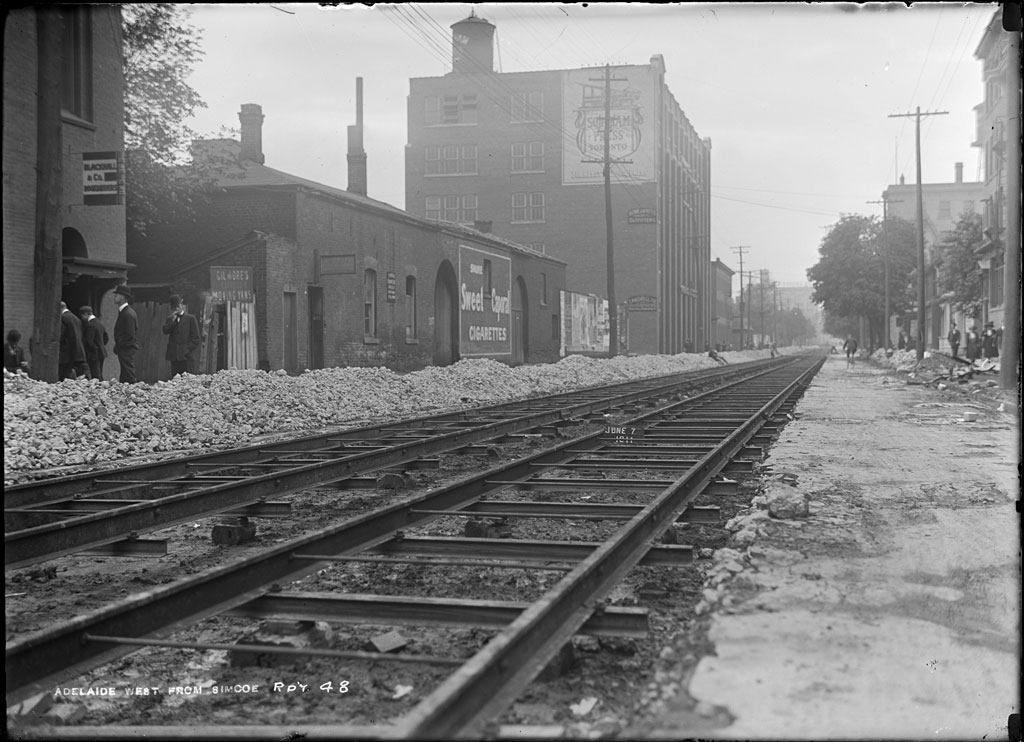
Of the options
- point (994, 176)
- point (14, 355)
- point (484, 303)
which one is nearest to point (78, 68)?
point (14, 355)

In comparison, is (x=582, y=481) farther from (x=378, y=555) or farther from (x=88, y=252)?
(x=88, y=252)

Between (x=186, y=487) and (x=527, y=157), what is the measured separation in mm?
54966

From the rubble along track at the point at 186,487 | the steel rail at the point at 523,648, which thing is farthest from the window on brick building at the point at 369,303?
the steel rail at the point at 523,648

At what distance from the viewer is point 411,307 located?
96.7 ft

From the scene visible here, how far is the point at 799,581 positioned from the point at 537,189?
5828 centimetres

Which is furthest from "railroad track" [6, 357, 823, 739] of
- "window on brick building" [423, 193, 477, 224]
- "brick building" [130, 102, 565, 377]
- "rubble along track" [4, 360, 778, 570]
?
"window on brick building" [423, 193, 477, 224]

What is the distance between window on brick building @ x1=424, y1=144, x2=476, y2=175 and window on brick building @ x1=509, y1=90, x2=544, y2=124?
3247 millimetres

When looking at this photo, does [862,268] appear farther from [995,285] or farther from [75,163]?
[75,163]

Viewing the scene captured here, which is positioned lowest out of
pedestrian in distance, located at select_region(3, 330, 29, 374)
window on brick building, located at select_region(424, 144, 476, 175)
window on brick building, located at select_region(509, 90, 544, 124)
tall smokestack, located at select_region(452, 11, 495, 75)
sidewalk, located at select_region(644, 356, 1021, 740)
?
sidewalk, located at select_region(644, 356, 1021, 740)

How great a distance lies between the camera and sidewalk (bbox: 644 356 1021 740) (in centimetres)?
323

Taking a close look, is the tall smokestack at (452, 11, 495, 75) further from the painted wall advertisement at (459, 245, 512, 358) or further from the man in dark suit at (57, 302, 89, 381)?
the man in dark suit at (57, 302, 89, 381)

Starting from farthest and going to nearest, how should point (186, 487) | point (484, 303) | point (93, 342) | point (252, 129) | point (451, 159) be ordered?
point (451, 159)
point (484, 303)
point (252, 129)
point (93, 342)
point (186, 487)

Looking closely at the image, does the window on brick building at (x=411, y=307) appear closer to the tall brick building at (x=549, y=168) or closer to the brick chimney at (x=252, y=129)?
the brick chimney at (x=252, y=129)

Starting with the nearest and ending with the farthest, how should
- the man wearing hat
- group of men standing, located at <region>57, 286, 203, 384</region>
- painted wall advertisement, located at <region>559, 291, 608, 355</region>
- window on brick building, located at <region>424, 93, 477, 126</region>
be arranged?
group of men standing, located at <region>57, 286, 203, 384</region>
the man wearing hat
painted wall advertisement, located at <region>559, 291, 608, 355</region>
window on brick building, located at <region>424, 93, 477, 126</region>
